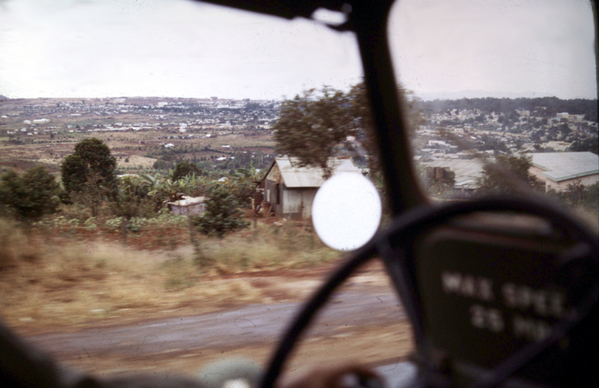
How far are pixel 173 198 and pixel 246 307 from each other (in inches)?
83.1

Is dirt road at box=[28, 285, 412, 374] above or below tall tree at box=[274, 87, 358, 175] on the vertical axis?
below

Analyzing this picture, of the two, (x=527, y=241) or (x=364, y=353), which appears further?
(x=364, y=353)

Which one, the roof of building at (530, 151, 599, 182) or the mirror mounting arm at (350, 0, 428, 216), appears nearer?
the roof of building at (530, 151, 599, 182)

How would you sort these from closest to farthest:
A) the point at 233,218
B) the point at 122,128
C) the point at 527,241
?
the point at 527,241, the point at 122,128, the point at 233,218

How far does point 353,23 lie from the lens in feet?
4.64

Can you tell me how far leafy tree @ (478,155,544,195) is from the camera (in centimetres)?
122

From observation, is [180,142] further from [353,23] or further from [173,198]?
[173,198]

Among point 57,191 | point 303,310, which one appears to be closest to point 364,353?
point 303,310

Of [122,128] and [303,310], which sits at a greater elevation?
[122,128]

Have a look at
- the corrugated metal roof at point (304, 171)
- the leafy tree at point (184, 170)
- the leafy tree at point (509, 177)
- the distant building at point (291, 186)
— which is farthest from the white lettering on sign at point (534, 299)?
the leafy tree at point (184, 170)

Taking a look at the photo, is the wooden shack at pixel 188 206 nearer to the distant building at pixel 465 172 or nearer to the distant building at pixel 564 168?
the distant building at pixel 465 172

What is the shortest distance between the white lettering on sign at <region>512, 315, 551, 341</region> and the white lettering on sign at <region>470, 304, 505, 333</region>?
0.03 meters

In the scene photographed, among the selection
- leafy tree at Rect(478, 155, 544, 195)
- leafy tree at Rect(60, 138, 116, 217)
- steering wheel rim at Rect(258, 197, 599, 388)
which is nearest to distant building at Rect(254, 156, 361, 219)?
leafy tree at Rect(60, 138, 116, 217)

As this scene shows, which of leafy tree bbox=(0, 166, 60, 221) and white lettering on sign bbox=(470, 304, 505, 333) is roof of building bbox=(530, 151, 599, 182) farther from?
leafy tree bbox=(0, 166, 60, 221)
